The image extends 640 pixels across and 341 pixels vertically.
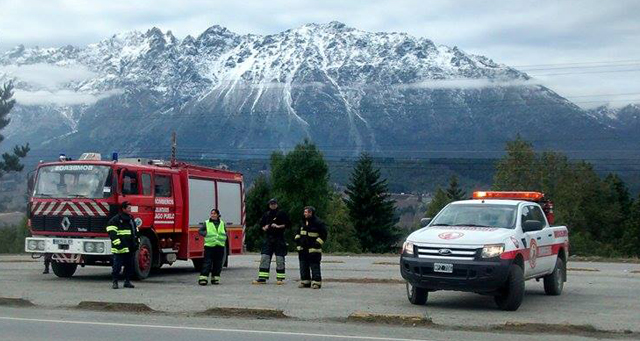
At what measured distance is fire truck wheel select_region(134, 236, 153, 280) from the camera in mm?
21375

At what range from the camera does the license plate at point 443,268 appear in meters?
15.4

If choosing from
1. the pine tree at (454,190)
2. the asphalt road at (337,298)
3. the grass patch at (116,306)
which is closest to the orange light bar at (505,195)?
the asphalt road at (337,298)

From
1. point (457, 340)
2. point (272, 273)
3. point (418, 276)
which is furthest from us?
point (272, 273)

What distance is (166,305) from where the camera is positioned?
16484 millimetres

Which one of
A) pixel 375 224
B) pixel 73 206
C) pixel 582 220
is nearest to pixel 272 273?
pixel 73 206

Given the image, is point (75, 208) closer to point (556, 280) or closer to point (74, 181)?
point (74, 181)

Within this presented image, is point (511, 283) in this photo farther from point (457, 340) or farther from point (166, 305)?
point (166, 305)

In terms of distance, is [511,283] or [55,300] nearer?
[511,283]

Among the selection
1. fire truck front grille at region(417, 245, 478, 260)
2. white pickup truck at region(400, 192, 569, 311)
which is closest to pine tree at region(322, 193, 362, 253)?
white pickup truck at region(400, 192, 569, 311)

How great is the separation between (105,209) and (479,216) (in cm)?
824

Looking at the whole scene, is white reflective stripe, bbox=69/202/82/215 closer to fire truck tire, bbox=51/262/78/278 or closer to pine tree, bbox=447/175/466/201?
fire truck tire, bbox=51/262/78/278

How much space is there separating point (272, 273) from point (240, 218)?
271 centimetres

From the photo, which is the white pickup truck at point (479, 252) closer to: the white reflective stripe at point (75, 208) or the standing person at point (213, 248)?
the standing person at point (213, 248)

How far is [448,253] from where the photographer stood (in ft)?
50.8
